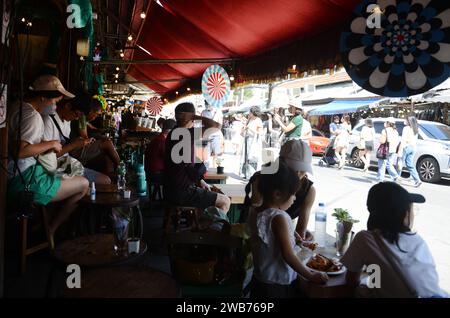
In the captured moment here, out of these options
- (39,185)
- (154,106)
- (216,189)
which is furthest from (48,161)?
(154,106)

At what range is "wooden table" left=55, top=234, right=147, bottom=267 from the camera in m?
2.34

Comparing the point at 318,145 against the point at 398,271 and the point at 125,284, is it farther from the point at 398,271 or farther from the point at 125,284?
the point at 125,284

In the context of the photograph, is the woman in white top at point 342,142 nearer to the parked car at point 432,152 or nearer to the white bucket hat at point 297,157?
the parked car at point 432,152

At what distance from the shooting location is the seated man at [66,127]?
4.00 m

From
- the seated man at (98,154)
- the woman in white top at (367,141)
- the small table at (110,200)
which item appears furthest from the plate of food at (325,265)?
the woman in white top at (367,141)

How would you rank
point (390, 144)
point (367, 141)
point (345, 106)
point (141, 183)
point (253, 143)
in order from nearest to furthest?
1. point (141, 183)
2. point (390, 144)
3. point (253, 143)
4. point (367, 141)
5. point (345, 106)

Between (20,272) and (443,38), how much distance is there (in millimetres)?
4035

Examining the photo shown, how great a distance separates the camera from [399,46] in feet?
8.86

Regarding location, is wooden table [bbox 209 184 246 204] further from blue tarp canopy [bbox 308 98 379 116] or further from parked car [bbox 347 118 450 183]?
blue tarp canopy [bbox 308 98 379 116]

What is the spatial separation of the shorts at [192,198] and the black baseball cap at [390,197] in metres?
2.31

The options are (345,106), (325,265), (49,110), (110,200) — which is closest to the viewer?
(325,265)

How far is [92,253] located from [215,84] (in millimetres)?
4409

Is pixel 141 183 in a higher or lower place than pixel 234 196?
lower

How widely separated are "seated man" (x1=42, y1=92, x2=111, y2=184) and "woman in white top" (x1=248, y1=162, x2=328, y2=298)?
2619 mm
